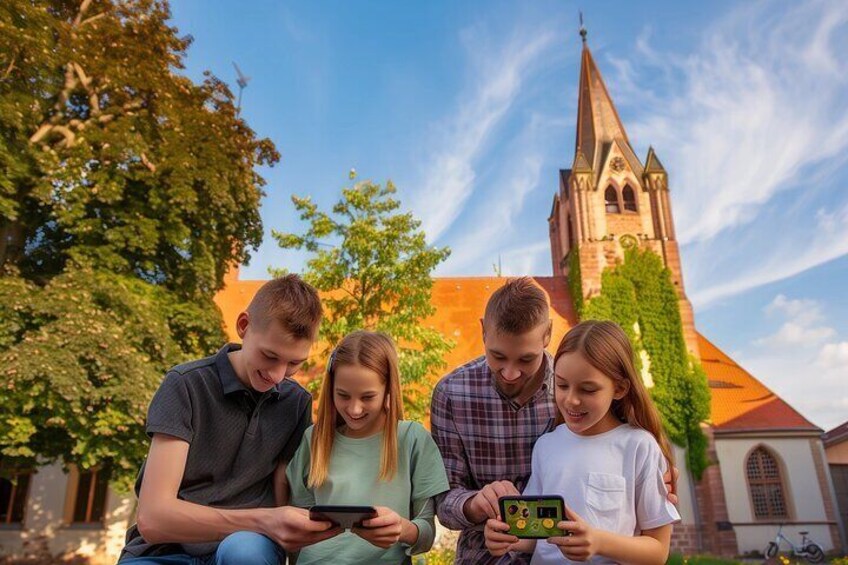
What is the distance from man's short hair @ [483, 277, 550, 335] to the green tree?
1086 cm

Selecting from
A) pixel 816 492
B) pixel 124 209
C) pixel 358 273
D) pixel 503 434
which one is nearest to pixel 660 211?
pixel 816 492

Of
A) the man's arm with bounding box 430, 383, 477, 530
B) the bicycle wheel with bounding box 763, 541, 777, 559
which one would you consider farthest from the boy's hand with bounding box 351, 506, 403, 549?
the bicycle wheel with bounding box 763, 541, 777, 559

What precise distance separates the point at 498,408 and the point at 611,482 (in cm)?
73

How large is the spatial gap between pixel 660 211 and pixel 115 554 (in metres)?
21.0

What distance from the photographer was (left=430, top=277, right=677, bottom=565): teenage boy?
2.91 metres

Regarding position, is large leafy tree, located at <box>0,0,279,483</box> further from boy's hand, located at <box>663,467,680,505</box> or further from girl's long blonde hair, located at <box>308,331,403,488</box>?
boy's hand, located at <box>663,467,680,505</box>

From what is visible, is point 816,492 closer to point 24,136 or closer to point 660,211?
point 660,211

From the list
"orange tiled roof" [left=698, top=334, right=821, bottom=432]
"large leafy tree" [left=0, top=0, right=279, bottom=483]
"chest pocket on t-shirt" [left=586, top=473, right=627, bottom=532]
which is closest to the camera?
"chest pocket on t-shirt" [left=586, top=473, right=627, bottom=532]

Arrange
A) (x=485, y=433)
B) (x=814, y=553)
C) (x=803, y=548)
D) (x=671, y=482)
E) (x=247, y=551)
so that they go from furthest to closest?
(x=803, y=548)
(x=814, y=553)
(x=485, y=433)
(x=671, y=482)
(x=247, y=551)

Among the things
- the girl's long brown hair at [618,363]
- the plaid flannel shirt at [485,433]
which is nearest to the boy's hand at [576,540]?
the girl's long brown hair at [618,363]

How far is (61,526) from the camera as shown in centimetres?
1769

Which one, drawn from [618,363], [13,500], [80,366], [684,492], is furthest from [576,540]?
[13,500]

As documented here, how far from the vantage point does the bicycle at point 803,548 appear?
1883 cm

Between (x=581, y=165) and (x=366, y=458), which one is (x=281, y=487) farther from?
(x=581, y=165)
